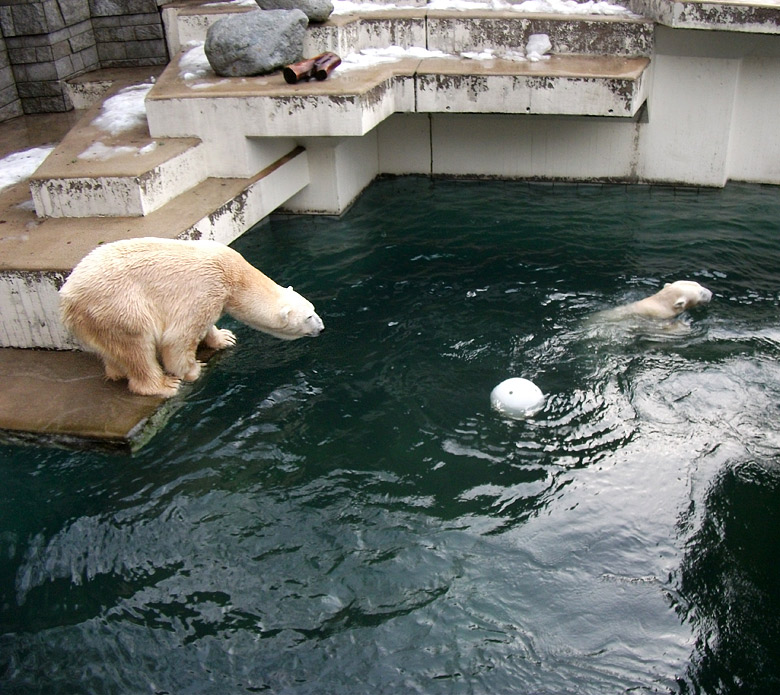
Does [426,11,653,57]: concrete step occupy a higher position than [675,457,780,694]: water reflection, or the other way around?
[426,11,653,57]: concrete step

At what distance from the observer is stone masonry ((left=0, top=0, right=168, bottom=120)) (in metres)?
9.37

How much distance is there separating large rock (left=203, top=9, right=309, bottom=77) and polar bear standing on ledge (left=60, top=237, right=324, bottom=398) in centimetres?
331

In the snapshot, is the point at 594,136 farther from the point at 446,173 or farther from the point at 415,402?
the point at 415,402

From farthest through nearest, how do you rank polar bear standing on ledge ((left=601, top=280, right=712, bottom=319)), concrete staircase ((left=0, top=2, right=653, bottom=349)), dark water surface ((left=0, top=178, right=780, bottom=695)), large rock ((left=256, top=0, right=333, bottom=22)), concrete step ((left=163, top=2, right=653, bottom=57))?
Answer: concrete step ((left=163, top=2, right=653, bottom=57)) < large rock ((left=256, top=0, right=333, bottom=22)) < polar bear standing on ledge ((left=601, top=280, right=712, bottom=319)) < concrete staircase ((left=0, top=2, right=653, bottom=349)) < dark water surface ((left=0, top=178, right=780, bottom=695))

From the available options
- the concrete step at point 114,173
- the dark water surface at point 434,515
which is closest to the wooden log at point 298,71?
the concrete step at point 114,173

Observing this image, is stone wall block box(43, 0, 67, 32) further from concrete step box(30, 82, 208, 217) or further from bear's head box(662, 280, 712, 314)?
bear's head box(662, 280, 712, 314)

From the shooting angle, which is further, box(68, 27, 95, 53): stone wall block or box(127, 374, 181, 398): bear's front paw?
box(68, 27, 95, 53): stone wall block

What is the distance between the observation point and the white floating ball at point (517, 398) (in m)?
5.36

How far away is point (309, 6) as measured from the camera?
830 cm

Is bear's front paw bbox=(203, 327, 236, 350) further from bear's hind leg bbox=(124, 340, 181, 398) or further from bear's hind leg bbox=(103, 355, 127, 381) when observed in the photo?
bear's hind leg bbox=(103, 355, 127, 381)

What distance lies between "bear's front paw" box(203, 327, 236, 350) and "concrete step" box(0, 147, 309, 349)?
79cm

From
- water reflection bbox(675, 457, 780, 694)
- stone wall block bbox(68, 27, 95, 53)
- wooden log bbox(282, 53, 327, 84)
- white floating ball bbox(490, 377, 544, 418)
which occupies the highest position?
stone wall block bbox(68, 27, 95, 53)

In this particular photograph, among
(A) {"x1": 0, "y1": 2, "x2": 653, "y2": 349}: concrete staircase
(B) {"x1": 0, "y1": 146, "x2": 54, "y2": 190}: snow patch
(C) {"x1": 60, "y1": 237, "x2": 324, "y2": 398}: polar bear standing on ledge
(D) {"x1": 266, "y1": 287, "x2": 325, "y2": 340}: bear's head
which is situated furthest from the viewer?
(B) {"x1": 0, "y1": 146, "x2": 54, "y2": 190}: snow patch

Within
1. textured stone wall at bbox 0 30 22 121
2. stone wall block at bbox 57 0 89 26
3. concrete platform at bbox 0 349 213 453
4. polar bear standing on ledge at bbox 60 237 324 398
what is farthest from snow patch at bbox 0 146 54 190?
polar bear standing on ledge at bbox 60 237 324 398
